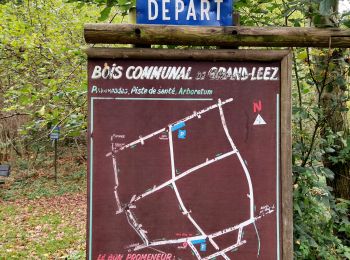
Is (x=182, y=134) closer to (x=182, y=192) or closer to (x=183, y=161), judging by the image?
(x=183, y=161)

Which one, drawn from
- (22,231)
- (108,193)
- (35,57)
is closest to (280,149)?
(108,193)

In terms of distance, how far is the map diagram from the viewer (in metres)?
2.38

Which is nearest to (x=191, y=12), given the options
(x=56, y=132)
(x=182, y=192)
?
(x=182, y=192)

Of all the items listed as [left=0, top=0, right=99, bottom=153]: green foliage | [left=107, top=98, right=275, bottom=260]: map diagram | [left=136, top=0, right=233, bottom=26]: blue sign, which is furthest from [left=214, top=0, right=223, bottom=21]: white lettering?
[left=0, top=0, right=99, bottom=153]: green foliage

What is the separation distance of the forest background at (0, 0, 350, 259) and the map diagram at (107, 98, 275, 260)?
1.11m

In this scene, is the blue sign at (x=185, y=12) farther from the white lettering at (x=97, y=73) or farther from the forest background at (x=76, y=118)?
the forest background at (x=76, y=118)

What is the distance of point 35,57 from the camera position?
7.59 meters

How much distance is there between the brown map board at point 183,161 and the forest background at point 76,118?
87 centimetres

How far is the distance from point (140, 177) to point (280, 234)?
2.87 ft

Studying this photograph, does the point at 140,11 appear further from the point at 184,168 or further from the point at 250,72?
the point at 184,168

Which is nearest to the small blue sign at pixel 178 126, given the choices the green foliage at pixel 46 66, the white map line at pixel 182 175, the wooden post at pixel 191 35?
the white map line at pixel 182 175

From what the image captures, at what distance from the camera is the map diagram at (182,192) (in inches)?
93.6

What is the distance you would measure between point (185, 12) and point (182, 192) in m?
1.06

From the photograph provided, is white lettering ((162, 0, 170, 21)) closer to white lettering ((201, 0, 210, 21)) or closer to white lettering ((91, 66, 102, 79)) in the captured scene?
white lettering ((201, 0, 210, 21))
